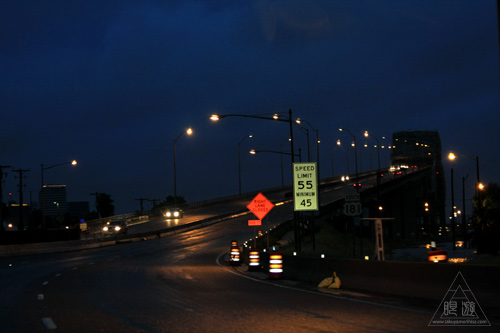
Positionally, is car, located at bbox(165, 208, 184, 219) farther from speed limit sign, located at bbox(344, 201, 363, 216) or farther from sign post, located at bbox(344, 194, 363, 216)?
speed limit sign, located at bbox(344, 201, 363, 216)

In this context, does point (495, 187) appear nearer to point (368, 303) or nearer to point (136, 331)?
point (368, 303)

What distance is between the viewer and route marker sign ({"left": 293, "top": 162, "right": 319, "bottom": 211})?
29609mm

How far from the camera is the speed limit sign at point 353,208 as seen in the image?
92.2ft

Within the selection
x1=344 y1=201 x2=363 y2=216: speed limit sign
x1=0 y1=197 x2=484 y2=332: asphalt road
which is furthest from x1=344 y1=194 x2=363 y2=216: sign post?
x1=0 y1=197 x2=484 y2=332: asphalt road

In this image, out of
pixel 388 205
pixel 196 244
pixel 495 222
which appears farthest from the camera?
pixel 388 205

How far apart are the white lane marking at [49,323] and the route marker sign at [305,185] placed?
697 inches

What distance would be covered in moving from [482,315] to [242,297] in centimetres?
660

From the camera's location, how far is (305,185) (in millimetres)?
29859

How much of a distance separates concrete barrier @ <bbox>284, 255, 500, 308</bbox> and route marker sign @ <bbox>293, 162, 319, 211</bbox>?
7.19 meters

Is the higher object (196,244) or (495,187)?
(495,187)

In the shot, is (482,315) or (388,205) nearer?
(482,315)

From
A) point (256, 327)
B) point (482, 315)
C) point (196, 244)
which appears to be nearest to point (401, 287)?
point (482, 315)

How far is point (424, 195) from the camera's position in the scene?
14675 cm

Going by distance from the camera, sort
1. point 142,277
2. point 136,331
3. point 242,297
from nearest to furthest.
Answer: point 136,331, point 242,297, point 142,277
